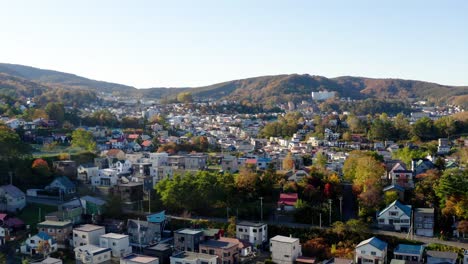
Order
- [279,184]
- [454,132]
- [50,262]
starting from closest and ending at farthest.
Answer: [50,262], [279,184], [454,132]

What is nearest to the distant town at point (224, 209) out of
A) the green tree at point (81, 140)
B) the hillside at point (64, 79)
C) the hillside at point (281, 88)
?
the green tree at point (81, 140)

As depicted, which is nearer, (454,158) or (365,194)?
(365,194)

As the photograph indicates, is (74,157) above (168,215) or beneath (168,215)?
above

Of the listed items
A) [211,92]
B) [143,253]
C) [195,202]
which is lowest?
[143,253]

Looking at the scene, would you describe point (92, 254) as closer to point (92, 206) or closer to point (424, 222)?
point (92, 206)

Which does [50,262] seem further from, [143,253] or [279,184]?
[279,184]

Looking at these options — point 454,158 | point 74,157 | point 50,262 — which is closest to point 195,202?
point 50,262
